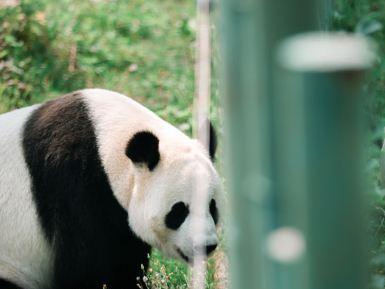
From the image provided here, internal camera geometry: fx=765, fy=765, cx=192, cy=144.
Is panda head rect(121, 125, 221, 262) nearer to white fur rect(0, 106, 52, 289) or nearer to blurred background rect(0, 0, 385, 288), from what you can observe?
white fur rect(0, 106, 52, 289)

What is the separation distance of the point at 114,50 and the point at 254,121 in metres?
6.62

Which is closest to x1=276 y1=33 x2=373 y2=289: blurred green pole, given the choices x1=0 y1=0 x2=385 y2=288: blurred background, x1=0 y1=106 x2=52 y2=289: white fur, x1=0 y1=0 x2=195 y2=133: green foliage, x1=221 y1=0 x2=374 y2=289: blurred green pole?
x1=221 y1=0 x2=374 y2=289: blurred green pole

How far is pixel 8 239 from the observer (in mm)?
3990

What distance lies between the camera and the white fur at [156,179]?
151 inches

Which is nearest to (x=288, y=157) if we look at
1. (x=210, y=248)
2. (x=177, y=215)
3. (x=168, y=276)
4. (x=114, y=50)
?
(x=210, y=248)

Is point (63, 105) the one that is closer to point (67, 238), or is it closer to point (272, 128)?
point (67, 238)

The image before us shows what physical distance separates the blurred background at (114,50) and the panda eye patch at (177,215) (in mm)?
1622

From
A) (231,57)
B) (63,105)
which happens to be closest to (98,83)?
(63,105)

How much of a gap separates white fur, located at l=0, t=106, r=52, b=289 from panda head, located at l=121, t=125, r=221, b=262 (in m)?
0.51

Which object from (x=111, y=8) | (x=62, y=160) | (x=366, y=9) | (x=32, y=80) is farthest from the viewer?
(x=111, y=8)

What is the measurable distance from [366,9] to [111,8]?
10.5 feet

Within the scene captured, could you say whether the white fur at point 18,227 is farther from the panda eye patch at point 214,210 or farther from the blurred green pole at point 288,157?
the blurred green pole at point 288,157

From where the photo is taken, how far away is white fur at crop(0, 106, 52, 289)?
395 centimetres

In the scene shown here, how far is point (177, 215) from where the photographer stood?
3854 mm
